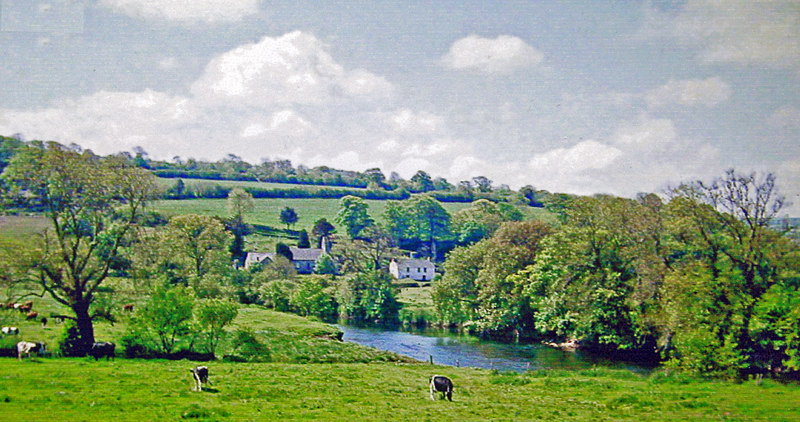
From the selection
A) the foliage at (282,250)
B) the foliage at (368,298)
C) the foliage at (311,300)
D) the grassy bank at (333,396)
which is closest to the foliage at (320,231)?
the foliage at (282,250)

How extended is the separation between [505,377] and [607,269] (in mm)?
23653

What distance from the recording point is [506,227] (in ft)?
203

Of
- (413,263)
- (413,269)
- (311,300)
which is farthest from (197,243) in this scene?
(413,263)

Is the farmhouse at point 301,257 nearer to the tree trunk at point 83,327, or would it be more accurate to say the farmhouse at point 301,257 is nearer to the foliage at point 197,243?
the foliage at point 197,243

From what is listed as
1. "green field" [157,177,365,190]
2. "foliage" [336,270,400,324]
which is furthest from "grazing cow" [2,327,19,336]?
"green field" [157,177,365,190]

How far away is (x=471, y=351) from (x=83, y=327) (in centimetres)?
2938

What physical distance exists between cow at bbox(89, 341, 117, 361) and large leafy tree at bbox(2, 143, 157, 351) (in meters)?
1.65

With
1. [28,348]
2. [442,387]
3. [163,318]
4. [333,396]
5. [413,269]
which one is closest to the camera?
[333,396]

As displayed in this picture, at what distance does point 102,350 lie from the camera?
27781 millimetres

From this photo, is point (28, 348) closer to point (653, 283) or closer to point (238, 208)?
point (653, 283)

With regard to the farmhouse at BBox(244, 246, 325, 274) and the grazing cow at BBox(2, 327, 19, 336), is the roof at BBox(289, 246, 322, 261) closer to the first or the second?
the farmhouse at BBox(244, 246, 325, 274)

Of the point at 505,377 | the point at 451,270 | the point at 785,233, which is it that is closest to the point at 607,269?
the point at 785,233

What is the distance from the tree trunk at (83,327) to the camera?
28875mm

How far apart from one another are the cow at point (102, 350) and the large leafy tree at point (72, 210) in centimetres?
165
